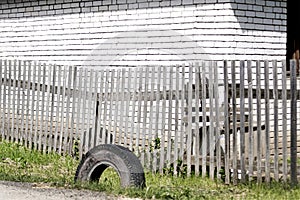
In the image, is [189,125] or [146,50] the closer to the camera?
[189,125]

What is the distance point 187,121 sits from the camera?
991 cm

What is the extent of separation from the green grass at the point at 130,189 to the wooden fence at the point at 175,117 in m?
0.23

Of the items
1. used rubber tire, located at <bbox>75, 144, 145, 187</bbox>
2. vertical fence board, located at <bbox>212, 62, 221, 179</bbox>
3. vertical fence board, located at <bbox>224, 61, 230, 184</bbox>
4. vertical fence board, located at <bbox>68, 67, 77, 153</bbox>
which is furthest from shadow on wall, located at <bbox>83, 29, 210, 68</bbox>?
used rubber tire, located at <bbox>75, 144, 145, 187</bbox>

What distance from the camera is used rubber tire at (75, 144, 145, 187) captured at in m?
7.91

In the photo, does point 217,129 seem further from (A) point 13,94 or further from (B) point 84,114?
(A) point 13,94

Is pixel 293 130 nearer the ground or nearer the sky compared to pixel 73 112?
nearer the ground

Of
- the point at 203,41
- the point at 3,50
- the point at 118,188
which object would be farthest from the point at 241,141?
the point at 3,50

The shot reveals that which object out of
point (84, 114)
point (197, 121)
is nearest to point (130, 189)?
point (197, 121)

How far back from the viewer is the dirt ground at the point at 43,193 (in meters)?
7.24

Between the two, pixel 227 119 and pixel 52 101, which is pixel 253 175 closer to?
pixel 227 119

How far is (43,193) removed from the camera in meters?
7.54

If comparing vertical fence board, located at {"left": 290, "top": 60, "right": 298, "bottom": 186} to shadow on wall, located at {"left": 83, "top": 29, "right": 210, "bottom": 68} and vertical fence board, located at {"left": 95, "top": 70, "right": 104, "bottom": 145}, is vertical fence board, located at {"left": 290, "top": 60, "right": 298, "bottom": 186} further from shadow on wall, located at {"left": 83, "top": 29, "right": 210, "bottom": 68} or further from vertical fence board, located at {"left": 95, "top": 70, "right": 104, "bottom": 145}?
vertical fence board, located at {"left": 95, "top": 70, "right": 104, "bottom": 145}

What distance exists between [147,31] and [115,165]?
4997mm

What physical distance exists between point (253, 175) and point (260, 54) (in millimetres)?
3523
